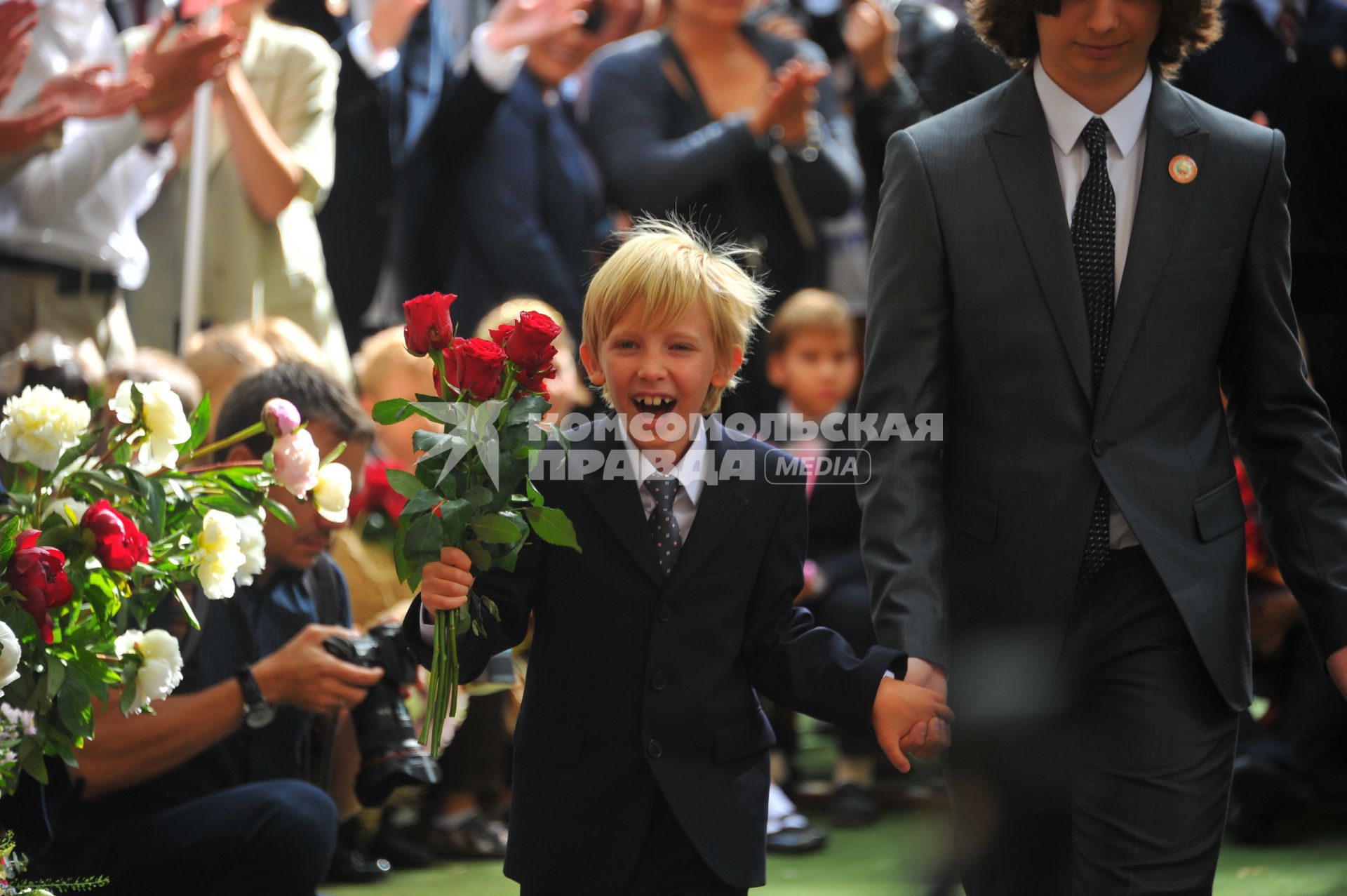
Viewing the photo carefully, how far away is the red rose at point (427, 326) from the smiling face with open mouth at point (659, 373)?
0.36 metres

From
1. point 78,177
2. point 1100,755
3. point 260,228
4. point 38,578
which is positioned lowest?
point 260,228

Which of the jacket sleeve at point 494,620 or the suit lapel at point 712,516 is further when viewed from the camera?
the suit lapel at point 712,516

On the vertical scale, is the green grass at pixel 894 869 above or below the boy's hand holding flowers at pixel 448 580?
below

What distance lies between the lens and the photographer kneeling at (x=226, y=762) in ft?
10.7

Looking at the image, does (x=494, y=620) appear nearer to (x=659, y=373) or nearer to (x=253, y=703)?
(x=659, y=373)

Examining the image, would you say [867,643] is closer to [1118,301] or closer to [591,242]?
[591,242]

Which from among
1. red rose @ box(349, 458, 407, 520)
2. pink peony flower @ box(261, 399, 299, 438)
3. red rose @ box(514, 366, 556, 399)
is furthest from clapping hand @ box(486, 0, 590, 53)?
red rose @ box(514, 366, 556, 399)

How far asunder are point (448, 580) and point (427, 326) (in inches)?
14.7

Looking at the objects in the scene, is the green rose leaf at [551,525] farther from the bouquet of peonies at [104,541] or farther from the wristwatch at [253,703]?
the wristwatch at [253,703]

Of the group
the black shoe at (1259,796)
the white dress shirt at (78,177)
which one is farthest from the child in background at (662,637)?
the white dress shirt at (78,177)

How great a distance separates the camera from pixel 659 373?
269 centimetres

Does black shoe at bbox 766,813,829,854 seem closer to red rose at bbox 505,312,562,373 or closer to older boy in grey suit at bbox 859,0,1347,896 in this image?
older boy in grey suit at bbox 859,0,1347,896

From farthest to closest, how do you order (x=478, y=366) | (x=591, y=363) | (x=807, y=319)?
(x=807, y=319) → (x=591, y=363) → (x=478, y=366)

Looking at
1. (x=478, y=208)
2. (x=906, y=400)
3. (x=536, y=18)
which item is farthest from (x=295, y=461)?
(x=536, y=18)
